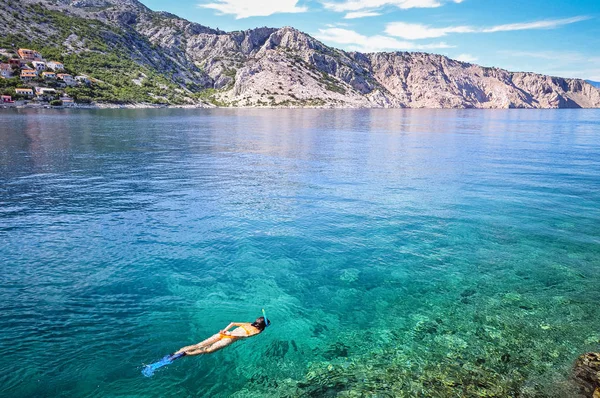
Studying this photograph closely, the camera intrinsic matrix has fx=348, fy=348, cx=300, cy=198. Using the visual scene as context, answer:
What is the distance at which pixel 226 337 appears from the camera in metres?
11.5

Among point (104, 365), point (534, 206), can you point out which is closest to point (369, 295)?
point (104, 365)

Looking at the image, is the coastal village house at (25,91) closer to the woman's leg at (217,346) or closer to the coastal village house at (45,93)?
the coastal village house at (45,93)

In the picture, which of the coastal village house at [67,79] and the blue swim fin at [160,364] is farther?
the coastal village house at [67,79]

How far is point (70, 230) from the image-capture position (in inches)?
795

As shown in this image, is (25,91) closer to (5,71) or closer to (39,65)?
(5,71)

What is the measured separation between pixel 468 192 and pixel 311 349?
2453cm

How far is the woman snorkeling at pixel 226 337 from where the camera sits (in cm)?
1098

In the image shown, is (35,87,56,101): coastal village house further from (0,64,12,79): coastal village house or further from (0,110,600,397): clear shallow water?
(0,110,600,397): clear shallow water

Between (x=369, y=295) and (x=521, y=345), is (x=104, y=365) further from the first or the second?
(x=521, y=345)

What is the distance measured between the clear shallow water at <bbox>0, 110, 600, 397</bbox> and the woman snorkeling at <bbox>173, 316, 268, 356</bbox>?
0.28 metres

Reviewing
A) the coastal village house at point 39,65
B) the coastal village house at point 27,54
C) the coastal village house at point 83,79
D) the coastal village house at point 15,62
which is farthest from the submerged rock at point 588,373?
the coastal village house at point 27,54

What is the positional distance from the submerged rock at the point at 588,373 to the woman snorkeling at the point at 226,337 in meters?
9.50

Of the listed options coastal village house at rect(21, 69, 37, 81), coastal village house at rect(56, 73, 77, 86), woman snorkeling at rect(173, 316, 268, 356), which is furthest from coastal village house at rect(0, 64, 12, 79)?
woman snorkeling at rect(173, 316, 268, 356)

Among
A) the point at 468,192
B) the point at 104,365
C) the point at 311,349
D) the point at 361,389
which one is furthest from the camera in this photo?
the point at 468,192
